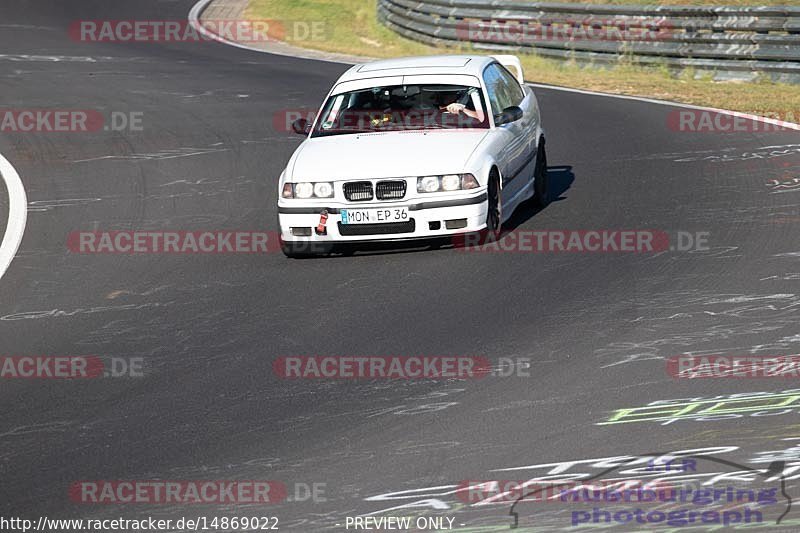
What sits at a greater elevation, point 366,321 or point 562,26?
point 562,26

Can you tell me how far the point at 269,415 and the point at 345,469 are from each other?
100 cm

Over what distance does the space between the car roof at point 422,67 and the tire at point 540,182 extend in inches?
40.3

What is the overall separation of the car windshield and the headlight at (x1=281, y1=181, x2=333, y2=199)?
3.49 ft

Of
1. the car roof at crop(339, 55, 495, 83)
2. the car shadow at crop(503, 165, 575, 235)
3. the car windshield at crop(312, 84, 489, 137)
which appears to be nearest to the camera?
the car windshield at crop(312, 84, 489, 137)

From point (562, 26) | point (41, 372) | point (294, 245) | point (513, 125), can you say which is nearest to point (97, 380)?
point (41, 372)

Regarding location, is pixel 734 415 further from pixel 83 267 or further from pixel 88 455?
pixel 83 267

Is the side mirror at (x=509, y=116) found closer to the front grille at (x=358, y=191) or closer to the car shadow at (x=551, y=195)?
the car shadow at (x=551, y=195)

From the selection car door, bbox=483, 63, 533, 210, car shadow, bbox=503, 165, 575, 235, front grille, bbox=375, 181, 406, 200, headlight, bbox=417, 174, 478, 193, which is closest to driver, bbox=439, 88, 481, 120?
car door, bbox=483, 63, 533, 210

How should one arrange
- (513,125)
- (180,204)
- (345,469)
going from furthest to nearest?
1. (180,204)
2. (513,125)
3. (345,469)

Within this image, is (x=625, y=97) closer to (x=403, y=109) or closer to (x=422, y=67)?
(x=422, y=67)

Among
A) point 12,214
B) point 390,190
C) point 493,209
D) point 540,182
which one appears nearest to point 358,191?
point 390,190

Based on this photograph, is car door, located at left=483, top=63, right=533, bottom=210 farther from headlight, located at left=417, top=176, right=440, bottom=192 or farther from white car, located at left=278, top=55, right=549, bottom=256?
headlight, located at left=417, top=176, right=440, bottom=192

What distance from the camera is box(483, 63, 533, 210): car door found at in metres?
12.2

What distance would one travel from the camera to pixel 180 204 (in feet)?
46.5
